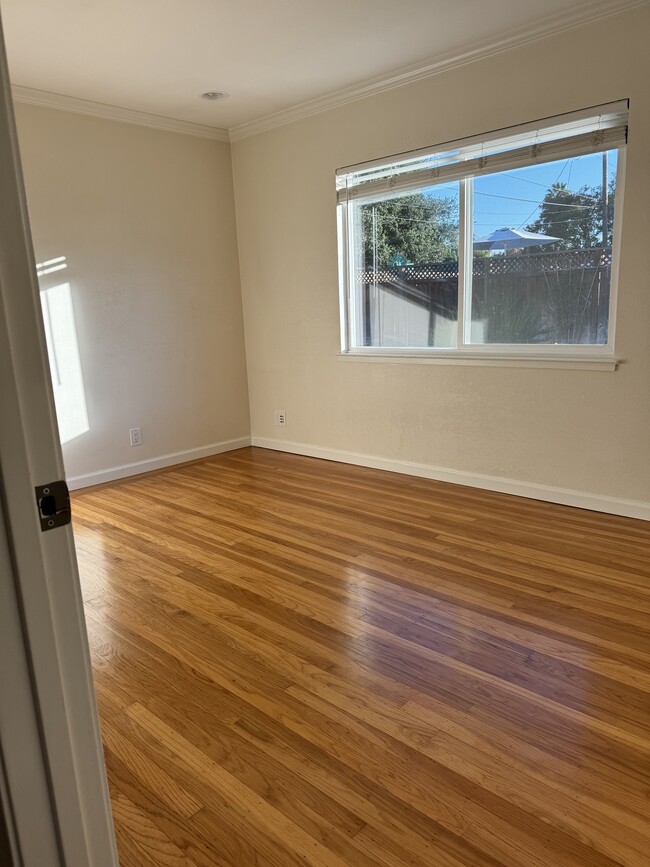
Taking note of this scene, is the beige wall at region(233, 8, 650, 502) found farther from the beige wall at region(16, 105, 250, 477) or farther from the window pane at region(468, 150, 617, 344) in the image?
the beige wall at region(16, 105, 250, 477)

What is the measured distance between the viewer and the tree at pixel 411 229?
3883 millimetres

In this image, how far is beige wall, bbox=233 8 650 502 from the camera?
3102 millimetres

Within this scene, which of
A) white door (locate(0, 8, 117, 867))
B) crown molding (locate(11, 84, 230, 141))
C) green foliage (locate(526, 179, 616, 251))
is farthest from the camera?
crown molding (locate(11, 84, 230, 141))

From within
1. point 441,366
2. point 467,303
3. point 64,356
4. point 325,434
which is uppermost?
point 467,303

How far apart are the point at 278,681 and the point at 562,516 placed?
6.76 ft

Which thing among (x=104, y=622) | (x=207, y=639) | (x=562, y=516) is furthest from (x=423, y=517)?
(x=104, y=622)

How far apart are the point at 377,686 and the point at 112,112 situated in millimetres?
4124

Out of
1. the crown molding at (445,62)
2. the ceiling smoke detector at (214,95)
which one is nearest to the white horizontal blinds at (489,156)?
the crown molding at (445,62)

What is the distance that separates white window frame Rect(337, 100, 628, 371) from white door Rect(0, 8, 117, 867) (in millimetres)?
3144

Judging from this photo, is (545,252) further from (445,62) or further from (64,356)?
(64,356)

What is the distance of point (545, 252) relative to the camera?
3480 mm

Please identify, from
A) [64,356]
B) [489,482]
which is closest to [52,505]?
[489,482]

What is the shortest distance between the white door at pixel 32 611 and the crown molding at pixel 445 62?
3.30 metres

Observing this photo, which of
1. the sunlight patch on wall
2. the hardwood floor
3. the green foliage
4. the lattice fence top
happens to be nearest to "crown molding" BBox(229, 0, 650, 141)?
the green foliage
